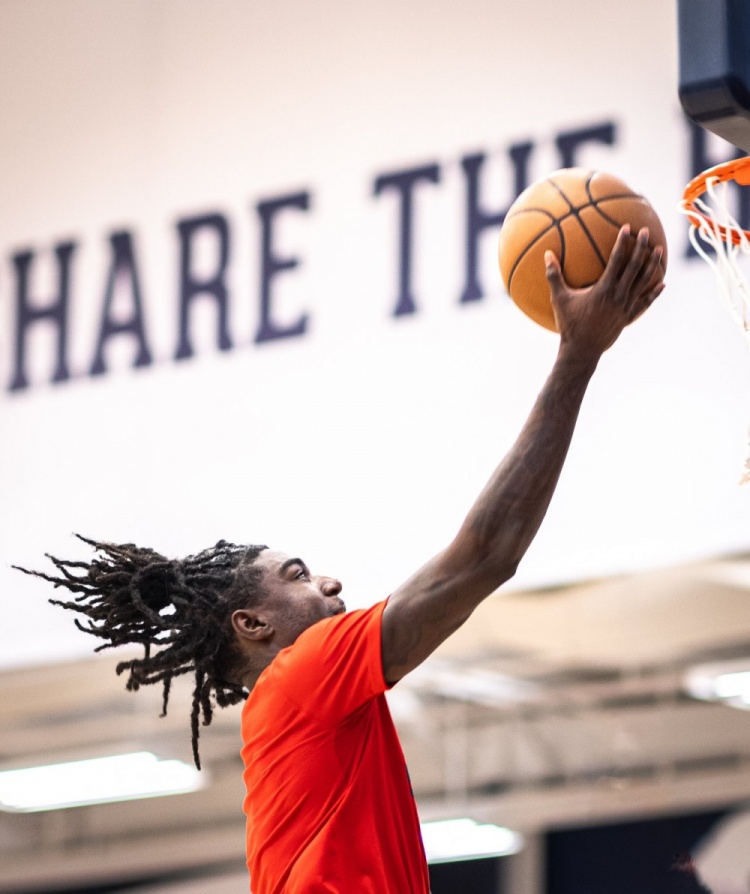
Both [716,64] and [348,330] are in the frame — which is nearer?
[716,64]

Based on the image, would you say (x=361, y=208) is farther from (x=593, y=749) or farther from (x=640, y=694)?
(x=593, y=749)

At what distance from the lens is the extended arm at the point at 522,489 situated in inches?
115

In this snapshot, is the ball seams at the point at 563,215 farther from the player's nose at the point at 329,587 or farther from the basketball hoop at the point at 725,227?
the player's nose at the point at 329,587

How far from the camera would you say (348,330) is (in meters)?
7.39

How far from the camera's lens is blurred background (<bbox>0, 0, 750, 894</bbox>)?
6598mm

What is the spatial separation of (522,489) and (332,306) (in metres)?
4.61

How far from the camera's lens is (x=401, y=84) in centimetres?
750

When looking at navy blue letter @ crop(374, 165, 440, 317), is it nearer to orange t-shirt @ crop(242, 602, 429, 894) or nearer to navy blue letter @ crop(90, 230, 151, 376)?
navy blue letter @ crop(90, 230, 151, 376)

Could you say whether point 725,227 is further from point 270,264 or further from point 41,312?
point 41,312

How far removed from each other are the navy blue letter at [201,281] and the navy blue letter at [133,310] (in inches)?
8.6

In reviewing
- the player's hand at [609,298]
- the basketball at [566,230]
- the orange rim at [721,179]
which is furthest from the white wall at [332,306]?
the player's hand at [609,298]

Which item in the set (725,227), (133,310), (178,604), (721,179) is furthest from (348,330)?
(178,604)

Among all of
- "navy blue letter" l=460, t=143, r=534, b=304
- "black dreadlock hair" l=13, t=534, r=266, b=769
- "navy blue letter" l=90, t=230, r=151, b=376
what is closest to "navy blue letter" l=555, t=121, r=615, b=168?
"navy blue letter" l=460, t=143, r=534, b=304

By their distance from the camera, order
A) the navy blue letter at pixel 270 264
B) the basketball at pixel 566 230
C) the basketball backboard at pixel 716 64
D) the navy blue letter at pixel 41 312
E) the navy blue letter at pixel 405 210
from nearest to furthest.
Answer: the basketball at pixel 566 230 < the basketball backboard at pixel 716 64 < the navy blue letter at pixel 405 210 < the navy blue letter at pixel 270 264 < the navy blue letter at pixel 41 312
